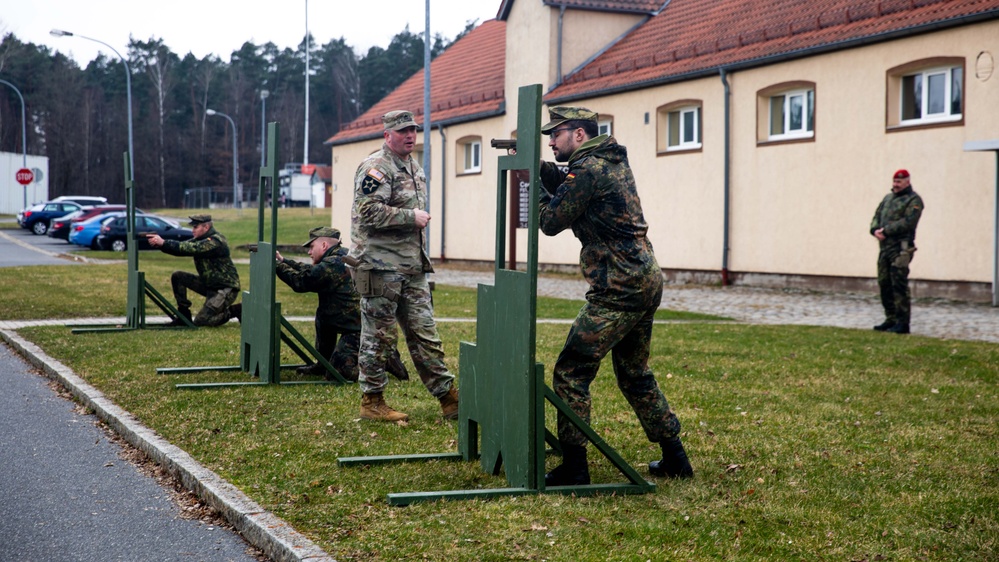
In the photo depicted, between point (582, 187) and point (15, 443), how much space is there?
4.23 m

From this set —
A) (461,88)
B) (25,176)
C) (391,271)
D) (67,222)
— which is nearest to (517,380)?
(391,271)

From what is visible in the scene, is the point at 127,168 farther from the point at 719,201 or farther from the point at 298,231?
the point at 298,231

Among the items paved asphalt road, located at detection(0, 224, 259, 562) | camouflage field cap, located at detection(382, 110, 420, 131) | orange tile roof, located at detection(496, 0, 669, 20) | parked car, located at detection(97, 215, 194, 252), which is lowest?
paved asphalt road, located at detection(0, 224, 259, 562)

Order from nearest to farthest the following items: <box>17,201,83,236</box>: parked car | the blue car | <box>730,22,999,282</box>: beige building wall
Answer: <box>730,22,999,282</box>: beige building wall < the blue car < <box>17,201,83,236</box>: parked car

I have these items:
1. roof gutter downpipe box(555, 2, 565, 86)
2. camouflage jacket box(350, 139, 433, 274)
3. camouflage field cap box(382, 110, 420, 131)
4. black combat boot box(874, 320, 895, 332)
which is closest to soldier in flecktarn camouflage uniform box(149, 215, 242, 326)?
camouflage jacket box(350, 139, 433, 274)

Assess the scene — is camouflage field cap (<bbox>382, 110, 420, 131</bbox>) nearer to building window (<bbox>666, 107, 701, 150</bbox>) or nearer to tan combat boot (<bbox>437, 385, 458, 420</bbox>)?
tan combat boot (<bbox>437, 385, 458, 420</bbox>)

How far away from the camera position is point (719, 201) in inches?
903

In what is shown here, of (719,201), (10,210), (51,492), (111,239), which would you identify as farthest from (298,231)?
(51,492)

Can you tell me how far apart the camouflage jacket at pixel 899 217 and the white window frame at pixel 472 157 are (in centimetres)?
1850

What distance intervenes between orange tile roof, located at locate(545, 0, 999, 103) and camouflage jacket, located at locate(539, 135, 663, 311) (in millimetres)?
14101

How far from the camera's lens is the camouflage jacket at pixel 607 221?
5.34 m

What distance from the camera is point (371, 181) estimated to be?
7371mm

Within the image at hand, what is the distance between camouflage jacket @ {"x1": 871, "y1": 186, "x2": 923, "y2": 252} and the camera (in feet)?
43.0

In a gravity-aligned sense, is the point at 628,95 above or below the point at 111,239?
above
